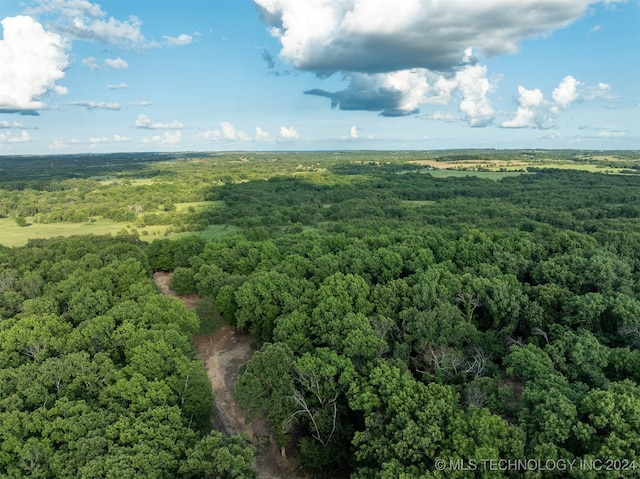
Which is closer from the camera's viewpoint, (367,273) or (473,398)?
(473,398)

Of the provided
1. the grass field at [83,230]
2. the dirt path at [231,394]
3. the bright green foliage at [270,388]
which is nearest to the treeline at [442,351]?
the bright green foliage at [270,388]

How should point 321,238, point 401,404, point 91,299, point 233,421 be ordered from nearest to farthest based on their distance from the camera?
point 401,404, point 233,421, point 91,299, point 321,238

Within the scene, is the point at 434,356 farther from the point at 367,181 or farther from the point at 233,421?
the point at 367,181

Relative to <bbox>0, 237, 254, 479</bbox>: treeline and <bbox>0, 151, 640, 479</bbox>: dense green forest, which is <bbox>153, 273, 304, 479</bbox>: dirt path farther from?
<bbox>0, 237, 254, 479</bbox>: treeline

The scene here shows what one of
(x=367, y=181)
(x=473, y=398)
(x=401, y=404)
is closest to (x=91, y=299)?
(x=401, y=404)

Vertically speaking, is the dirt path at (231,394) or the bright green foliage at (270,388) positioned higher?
the bright green foliage at (270,388)

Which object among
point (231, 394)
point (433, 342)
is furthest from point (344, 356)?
point (231, 394)

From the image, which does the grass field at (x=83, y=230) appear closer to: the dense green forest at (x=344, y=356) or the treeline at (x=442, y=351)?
the dense green forest at (x=344, y=356)
